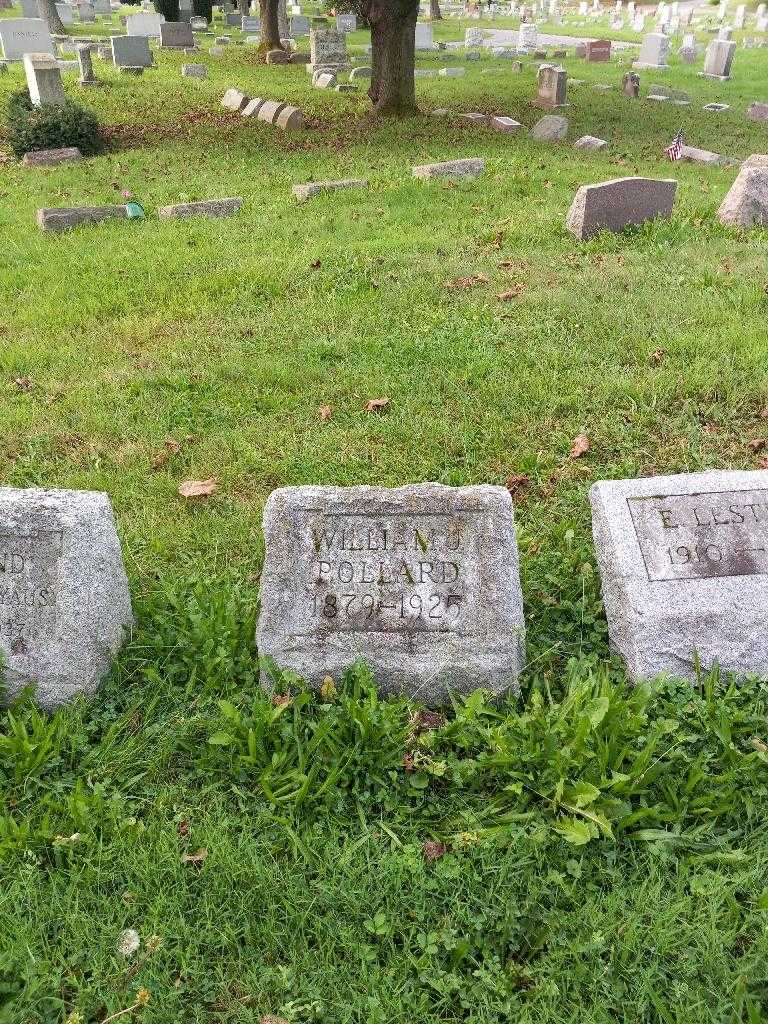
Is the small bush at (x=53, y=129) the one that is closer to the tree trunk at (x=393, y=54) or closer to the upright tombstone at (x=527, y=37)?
the tree trunk at (x=393, y=54)

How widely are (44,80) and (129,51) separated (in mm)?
8319

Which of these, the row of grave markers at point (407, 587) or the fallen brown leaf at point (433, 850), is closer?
the fallen brown leaf at point (433, 850)

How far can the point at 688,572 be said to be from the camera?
122 inches

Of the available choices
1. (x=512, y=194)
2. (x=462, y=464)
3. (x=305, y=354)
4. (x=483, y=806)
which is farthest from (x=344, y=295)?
(x=483, y=806)

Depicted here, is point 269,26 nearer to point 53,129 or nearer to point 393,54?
point 393,54

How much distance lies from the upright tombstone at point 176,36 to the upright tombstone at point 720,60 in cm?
1577

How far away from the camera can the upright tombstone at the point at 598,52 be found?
80.4 ft

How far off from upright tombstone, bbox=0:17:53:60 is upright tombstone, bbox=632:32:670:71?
655 inches

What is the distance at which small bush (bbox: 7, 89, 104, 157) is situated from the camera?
12289 mm

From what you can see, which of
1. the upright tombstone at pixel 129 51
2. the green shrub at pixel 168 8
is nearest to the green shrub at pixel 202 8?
the green shrub at pixel 168 8

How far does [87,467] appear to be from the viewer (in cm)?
467

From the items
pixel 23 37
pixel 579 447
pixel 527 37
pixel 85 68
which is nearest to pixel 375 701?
pixel 579 447

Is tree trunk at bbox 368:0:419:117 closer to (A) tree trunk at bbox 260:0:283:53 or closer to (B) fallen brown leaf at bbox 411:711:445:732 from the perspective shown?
(A) tree trunk at bbox 260:0:283:53

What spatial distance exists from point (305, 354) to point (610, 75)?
67.3 ft
